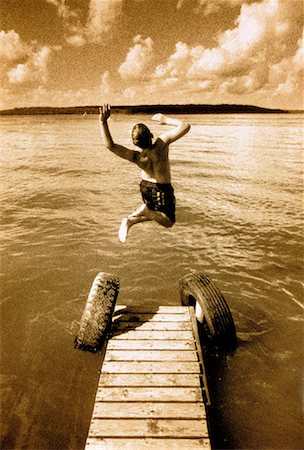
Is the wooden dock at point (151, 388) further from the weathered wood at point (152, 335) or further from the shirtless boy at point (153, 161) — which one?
the shirtless boy at point (153, 161)

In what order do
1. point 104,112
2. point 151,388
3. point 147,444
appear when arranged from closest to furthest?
point 147,444
point 104,112
point 151,388

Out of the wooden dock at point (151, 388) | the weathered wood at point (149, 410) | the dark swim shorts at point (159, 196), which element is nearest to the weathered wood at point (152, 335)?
the wooden dock at point (151, 388)

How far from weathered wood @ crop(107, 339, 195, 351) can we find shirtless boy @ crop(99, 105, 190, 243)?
86.3 inches

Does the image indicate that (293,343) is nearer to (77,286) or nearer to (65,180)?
(77,286)

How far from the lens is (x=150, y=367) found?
5316 millimetres

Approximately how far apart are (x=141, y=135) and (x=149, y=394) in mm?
4228

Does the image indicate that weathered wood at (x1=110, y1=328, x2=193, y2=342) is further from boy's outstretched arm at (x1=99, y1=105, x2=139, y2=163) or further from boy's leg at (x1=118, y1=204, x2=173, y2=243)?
boy's outstretched arm at (x1=99, y1=105, x2=139, y2=163)

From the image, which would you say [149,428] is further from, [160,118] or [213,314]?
[160,118]

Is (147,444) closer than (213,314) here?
Yes

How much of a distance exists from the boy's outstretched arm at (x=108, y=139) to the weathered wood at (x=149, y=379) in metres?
3.80

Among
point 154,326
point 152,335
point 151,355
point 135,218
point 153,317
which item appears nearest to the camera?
point 151,355

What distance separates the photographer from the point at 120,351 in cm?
573

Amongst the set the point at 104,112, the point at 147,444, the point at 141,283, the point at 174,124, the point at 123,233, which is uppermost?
the point at 104,112

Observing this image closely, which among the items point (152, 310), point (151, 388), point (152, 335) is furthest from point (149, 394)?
point (152, 310)
